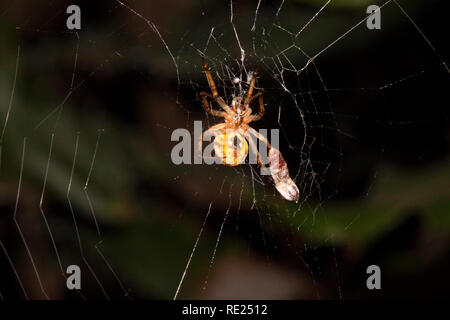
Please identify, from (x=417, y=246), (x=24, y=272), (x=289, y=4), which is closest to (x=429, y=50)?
(x=289, y=4)

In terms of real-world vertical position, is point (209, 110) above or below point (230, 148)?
above

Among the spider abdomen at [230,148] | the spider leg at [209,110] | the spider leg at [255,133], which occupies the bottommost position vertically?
the spider abdomen at [230,148]

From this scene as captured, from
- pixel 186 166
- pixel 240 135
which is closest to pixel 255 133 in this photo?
pixel 240 135

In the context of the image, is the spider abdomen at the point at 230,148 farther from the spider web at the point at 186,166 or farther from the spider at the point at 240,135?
the spider web at the point at 186,166

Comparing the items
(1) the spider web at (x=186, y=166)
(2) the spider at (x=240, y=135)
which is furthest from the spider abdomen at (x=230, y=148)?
(1) the spider web at (x=186, y=166)

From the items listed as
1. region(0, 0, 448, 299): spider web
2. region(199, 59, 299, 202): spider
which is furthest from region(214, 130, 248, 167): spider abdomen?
region(0, 0, 448, 299): spider web

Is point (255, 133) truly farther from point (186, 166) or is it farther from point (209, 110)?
point (186, 166)

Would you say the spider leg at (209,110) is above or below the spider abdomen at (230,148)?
above

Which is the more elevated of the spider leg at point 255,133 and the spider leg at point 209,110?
the spider leg at point 209,110
